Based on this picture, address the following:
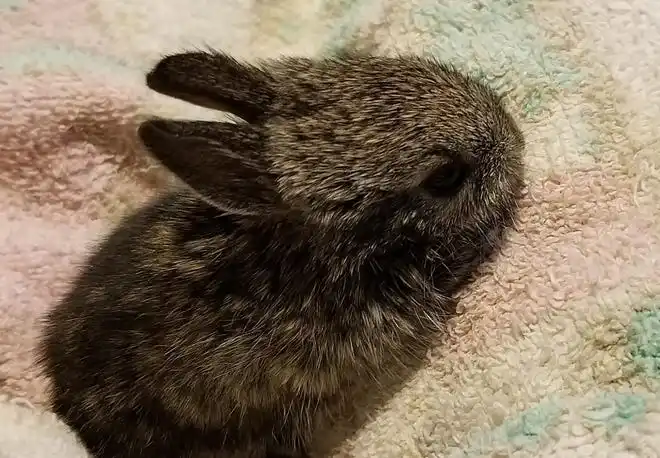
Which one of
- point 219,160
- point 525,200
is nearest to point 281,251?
point 219,160

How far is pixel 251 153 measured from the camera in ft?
5.37

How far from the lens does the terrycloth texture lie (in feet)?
5.10

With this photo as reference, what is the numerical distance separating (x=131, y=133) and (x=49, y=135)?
0.64ft

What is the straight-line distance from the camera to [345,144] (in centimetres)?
161

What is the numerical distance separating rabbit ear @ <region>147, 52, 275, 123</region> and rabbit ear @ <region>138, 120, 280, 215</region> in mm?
57

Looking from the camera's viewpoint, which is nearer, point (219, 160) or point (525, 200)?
point (219, 160)

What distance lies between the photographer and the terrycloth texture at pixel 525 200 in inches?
61.2

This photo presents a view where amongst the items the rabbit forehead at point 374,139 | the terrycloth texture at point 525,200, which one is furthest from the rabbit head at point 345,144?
the terrycloth texture at point 525,200

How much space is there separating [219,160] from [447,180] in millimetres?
409

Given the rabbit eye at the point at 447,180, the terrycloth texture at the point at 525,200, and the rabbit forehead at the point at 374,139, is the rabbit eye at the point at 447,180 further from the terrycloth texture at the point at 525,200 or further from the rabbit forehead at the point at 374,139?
the terrycloth texture at the point at 525,200

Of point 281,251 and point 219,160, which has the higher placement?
point 219,160

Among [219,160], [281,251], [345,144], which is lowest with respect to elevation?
[281,251]

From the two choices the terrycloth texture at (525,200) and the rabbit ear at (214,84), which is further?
the rabbit ear at (214,84)

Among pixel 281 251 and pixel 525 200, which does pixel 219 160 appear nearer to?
pixel 281 251
